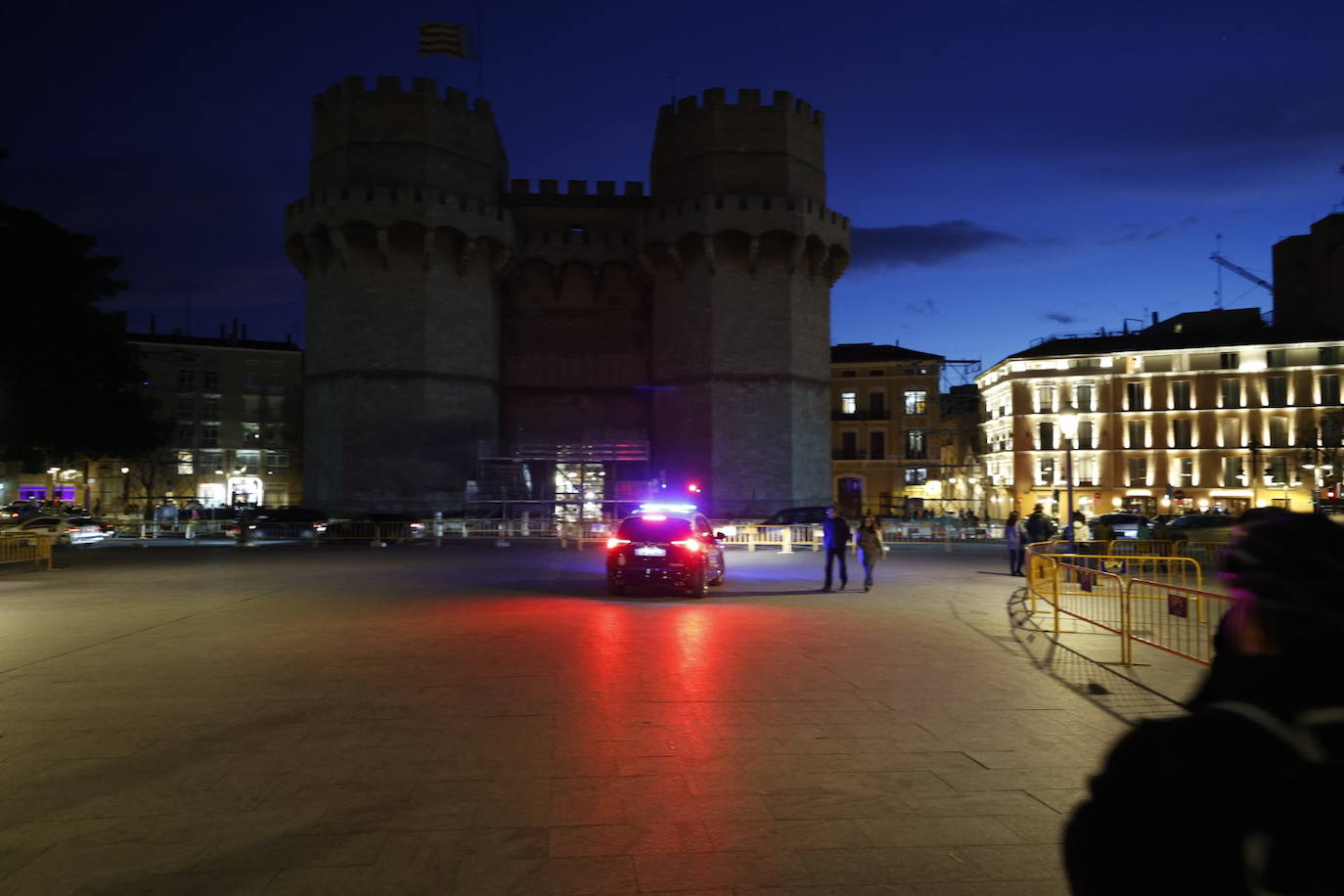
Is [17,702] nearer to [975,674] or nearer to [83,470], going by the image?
[975,674]

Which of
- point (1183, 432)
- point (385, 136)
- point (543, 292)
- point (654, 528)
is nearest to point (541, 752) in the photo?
point (654, 528)

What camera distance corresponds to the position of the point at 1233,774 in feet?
4.98

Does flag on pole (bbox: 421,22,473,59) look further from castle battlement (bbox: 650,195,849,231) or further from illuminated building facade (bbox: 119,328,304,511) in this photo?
illuminated building facade (bbox: 119,328,304,511)

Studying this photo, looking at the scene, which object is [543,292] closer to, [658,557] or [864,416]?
[864,416]

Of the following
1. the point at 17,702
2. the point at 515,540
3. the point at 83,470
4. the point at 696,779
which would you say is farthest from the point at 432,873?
the point at 83,470

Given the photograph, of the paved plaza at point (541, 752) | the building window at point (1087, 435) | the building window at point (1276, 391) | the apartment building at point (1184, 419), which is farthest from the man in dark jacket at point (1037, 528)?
the building window at point (1276, 391)

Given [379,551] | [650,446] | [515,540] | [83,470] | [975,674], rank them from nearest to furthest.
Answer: [975,674]
[379,551]
[515,540]
[650,446]
[83,470]

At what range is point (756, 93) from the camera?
39250 millimetres

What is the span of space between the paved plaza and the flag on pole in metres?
28.5

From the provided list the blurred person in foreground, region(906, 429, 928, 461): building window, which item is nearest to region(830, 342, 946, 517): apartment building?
region(906, 429, 928, 461): building window

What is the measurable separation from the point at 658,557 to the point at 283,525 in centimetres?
2196

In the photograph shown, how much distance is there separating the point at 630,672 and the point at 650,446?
1315 inches

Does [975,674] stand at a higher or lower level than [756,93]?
lower

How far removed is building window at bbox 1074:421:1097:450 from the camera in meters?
52.3
